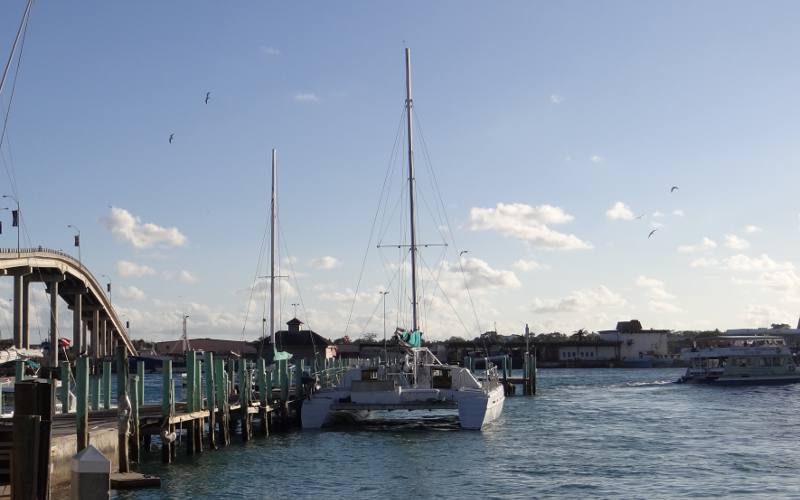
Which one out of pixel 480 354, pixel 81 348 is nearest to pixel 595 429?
pixel 81 348

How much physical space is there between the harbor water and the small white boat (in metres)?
0.99

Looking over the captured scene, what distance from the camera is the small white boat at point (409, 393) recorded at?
3794 cm

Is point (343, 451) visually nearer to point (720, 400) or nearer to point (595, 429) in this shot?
point (595, 429)

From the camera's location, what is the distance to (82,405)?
924 inches

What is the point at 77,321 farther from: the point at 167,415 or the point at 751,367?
the point at 167,415

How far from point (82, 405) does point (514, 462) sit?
15043 millimetres

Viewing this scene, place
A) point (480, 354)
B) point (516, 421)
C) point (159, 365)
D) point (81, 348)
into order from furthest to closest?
point (480, 354) → point (159, 365) → point (81, 348) → point (516, 421)

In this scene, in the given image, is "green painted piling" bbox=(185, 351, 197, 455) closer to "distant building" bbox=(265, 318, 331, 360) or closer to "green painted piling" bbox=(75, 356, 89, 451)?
"green painted piling" bbox=(75, 356, 89, 451)

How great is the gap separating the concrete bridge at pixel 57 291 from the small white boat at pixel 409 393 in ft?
172

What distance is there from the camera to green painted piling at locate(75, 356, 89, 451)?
74.7 ft

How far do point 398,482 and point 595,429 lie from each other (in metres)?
19.0

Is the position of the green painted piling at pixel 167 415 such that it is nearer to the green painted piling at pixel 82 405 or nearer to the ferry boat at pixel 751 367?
the green painted piling at pixel 82 405

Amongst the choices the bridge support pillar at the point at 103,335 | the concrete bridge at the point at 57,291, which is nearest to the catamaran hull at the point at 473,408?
the concrete bridge at the point at 57,291

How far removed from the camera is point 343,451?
34.9 meters
